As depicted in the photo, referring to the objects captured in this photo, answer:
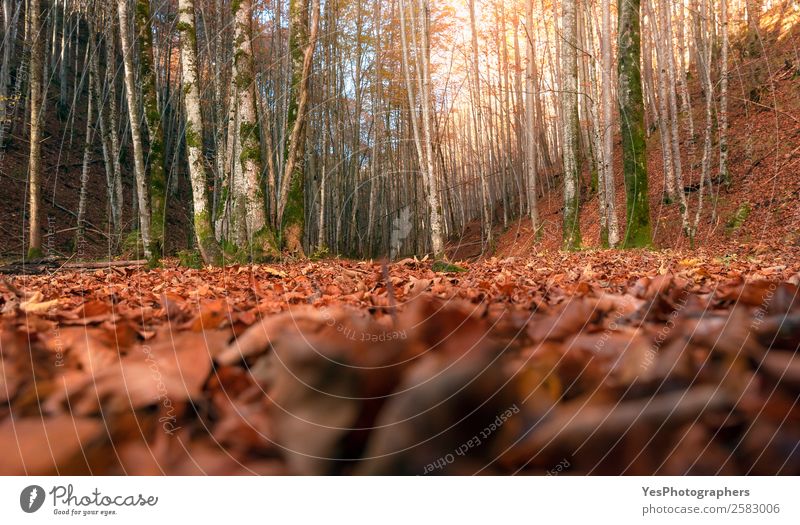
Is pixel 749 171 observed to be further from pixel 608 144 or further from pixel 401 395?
pixel 401 395

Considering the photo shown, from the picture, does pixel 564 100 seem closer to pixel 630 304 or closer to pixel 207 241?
pixel 207 241

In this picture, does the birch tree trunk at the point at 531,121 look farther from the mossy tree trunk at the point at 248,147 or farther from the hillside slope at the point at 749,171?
the mossy tree trunk at the point at 248,147

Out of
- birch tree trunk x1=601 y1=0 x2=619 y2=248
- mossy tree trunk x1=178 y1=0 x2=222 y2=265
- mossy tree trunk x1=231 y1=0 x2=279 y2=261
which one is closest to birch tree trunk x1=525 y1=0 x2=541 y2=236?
birch tree trunk x1=601 y1=0 x2=619 y2=248

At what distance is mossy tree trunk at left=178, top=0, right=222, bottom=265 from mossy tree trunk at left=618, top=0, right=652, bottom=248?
605 centimetres

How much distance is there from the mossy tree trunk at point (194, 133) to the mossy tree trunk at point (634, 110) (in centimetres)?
605

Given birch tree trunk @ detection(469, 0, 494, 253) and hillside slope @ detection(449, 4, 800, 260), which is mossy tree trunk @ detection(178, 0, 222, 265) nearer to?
birch tree trunk @ detection(469, 0, 494, 253)

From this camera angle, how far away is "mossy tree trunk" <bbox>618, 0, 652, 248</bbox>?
835 centimetres

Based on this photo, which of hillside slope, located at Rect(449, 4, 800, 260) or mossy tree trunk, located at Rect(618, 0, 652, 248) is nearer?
mossy tree trunk, located at Rect(618, 0, 652, 248)

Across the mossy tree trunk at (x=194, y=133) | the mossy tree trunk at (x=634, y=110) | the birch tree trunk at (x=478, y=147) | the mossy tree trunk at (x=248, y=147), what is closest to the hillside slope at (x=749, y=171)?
the mossy tree trunk at (x=634, y=110)

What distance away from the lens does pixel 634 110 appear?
8.46m

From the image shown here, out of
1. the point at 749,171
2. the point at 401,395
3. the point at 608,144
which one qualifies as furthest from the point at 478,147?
the point at 401,395

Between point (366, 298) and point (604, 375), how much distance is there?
0.40m

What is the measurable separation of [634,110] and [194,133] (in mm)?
6613

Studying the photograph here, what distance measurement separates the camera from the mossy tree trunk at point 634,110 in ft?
27.4
